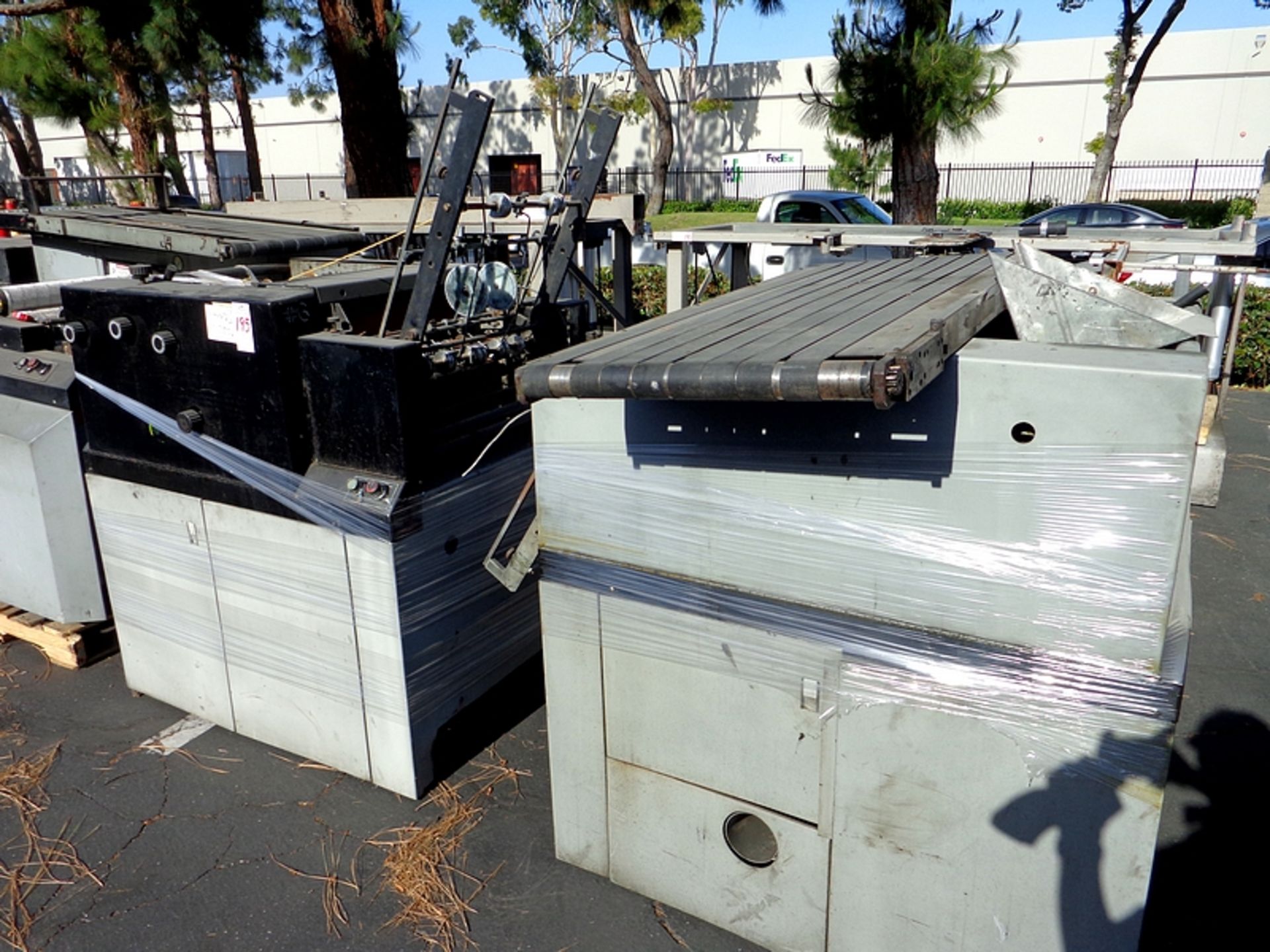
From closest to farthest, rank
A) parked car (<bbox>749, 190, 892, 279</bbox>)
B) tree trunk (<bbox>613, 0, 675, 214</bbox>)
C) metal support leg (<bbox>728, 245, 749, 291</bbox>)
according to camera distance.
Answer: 1. metal support leg (<bbox>728, 245, 749, 291</bbox>)
2. parked car (<bbox>749, 190, 892, 279</bbox>)
3. tree trunk (<bbox>613, 0, 675, 214</bbox>)

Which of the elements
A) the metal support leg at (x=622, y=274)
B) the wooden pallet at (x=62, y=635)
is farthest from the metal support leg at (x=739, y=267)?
the wooden pallet at (x=62, y=635)

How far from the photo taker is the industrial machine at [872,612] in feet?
6.46

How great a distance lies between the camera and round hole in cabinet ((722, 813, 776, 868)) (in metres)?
2.63

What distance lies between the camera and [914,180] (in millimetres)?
10078

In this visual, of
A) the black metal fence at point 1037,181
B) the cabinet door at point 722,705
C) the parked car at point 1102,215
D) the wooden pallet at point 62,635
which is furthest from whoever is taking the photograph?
the black metal fence at point 1037,181

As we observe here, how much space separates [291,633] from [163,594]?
2.41ft

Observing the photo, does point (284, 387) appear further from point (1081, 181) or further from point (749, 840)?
point (1081, 181)

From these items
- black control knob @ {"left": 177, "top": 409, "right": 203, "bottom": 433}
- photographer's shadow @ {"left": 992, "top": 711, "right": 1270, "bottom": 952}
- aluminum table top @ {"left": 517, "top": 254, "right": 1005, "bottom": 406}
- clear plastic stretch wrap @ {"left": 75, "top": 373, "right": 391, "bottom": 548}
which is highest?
aluminum table top @ {"left": 517, "top": 254, "right": 1005, "bottom": 406}

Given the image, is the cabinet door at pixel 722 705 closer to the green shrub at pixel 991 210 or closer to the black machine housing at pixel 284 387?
the black machine housing at pixel 284 387

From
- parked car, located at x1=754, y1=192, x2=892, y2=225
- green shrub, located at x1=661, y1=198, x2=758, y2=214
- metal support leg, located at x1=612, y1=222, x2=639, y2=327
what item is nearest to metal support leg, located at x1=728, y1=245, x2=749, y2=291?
metal support leg, located at x1=612, y1=222, x2=639, y2=327

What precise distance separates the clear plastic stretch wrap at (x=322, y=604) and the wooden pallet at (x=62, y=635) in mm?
572

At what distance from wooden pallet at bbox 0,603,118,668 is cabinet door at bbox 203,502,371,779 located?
3.83 ft

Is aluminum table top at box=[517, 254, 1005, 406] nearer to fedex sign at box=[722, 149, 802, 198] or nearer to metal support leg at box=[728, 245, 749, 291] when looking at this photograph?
metal support leg at box=[728, 245, 749, 291]

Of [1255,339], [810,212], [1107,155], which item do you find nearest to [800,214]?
[810,212]
